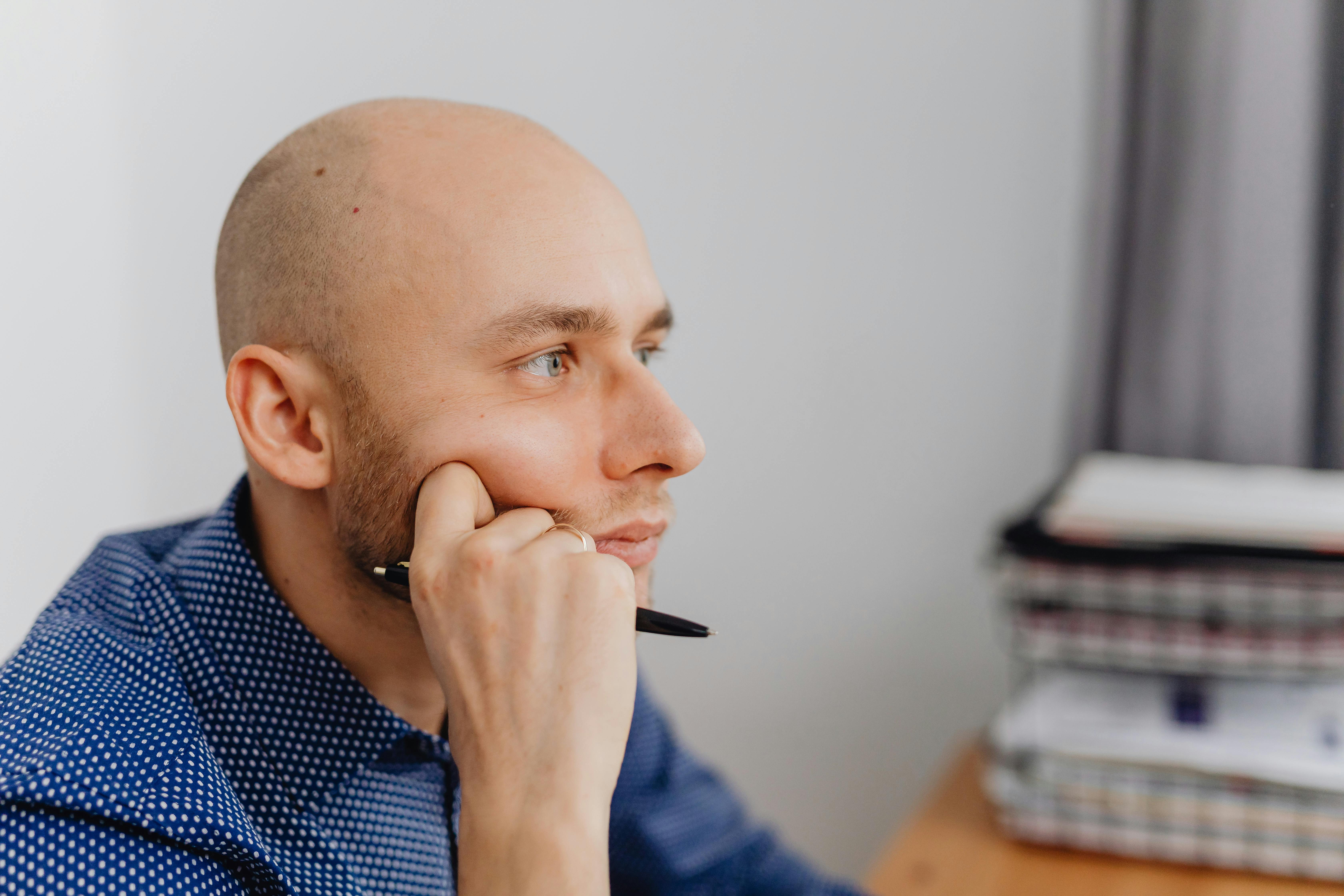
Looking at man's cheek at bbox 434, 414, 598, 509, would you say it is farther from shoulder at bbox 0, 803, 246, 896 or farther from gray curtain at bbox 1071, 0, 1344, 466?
gray curtain at bbox 1071, 0, 1344, 466

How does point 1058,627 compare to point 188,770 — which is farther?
point 1058,627

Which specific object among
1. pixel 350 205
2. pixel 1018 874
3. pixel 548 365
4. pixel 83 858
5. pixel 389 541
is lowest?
pixel 1018 874

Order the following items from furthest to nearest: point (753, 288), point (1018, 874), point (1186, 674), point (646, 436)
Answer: point (753, 288) < point (1186, 674) < point (1018, 874) < point (646, 436)

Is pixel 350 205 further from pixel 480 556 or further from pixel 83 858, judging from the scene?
pixel 83 858

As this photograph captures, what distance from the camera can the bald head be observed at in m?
0.82

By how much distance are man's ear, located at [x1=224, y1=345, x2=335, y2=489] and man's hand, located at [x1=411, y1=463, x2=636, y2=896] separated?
6.8 inches

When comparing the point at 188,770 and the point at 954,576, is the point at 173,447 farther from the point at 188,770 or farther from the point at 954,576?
the point at 954,576

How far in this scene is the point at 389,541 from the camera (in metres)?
0.83

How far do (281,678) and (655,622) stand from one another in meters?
0.31

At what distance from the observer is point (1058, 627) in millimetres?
1227

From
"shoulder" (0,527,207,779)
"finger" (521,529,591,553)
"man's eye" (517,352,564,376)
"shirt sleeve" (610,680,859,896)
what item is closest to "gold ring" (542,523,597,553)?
"finger" (521,529,591,553)

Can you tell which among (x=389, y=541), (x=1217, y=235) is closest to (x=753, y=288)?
(x=1217, y=235)

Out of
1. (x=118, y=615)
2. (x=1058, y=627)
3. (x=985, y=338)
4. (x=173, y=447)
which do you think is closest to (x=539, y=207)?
(x=118, y=615)

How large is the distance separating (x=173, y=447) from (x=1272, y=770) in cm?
123
